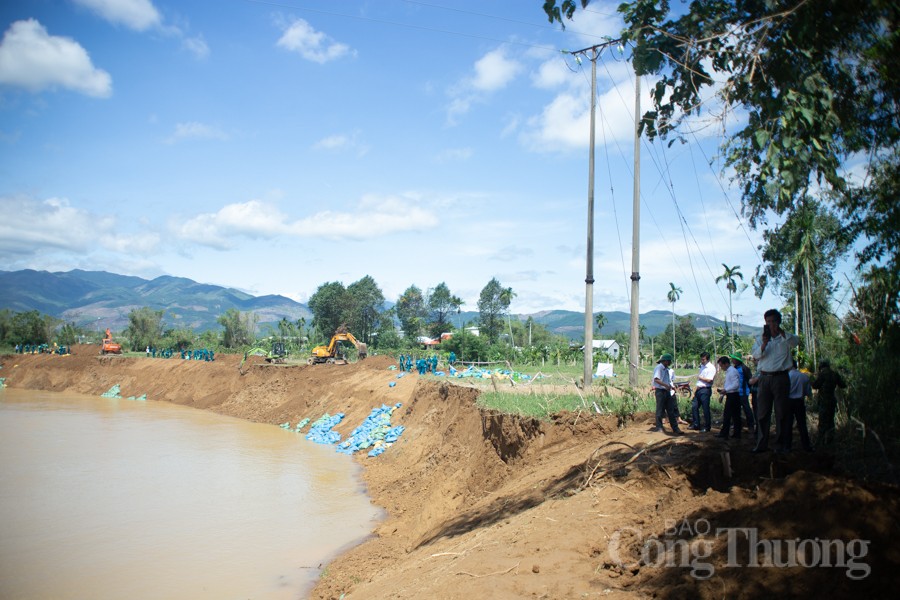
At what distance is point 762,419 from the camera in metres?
7.78

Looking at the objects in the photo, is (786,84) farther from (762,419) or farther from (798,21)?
(762,419)

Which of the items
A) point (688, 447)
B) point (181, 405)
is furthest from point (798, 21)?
point (181, 405)

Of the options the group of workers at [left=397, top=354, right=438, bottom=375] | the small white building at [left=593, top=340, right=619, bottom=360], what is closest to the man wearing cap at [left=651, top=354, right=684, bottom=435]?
the group of workers at [left=397, top=354, right=438, bottom=375]

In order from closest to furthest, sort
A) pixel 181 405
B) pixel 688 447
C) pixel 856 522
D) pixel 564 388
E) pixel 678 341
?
pixel 856 522 < pixel 688 447 < pixel 564 388 < pixel 181 405 < pixel 678 341

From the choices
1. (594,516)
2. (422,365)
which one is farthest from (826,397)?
(422,365)

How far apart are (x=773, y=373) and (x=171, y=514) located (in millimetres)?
14686

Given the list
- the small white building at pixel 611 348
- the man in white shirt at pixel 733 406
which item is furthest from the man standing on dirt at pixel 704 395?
the small white building at pixel 611 348

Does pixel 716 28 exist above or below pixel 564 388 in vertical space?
above

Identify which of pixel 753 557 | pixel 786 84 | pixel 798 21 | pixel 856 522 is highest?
pixel 798 21

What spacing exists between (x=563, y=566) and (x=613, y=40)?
1302 centimetres

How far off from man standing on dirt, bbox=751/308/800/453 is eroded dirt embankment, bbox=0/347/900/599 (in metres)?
0.66

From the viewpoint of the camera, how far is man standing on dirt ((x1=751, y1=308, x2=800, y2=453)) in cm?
759

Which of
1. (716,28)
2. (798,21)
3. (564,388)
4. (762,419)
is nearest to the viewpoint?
(798,21)

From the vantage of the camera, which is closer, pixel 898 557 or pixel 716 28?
pixel 898 557
